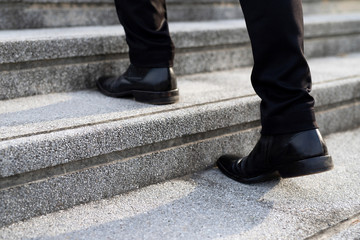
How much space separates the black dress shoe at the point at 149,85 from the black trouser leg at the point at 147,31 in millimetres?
28

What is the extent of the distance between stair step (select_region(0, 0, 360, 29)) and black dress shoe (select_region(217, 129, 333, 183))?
1227mm

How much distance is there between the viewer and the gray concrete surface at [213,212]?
1107 mm

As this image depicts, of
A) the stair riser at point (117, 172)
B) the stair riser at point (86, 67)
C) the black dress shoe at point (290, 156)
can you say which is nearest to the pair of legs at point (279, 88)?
the black dress shoe at point (290, 156)

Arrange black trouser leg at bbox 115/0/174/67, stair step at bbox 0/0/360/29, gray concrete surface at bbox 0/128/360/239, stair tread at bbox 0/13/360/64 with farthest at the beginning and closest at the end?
stair step at bbox 0/0/360/29 → stair tread at bbox 0/13/360/64 → black trouser leg at bbox 115/0/174/67 → gray concrete surface at bbox 0/128/360/239

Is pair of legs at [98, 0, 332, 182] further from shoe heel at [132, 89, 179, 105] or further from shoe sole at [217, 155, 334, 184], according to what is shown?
shoe heel at [132, 89, 179, 105]

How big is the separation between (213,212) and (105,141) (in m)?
0.37

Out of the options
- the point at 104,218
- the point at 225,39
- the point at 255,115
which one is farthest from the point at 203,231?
the point at 225,39

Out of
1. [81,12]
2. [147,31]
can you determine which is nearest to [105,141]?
[147,31]

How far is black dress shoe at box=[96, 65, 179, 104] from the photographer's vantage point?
151 cm

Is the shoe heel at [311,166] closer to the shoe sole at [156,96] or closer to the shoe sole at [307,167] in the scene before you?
the shoe sole at [307,167]

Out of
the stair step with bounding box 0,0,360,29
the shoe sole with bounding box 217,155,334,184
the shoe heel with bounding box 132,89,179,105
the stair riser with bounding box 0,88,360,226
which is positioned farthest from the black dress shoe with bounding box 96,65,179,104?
the stair step with bounding box 0,0,360,29

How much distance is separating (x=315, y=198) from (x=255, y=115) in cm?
41

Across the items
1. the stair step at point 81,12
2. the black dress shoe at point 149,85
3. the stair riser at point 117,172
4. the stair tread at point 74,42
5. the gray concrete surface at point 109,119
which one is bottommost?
the stair riser at point 117,172

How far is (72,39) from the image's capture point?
167 cm
